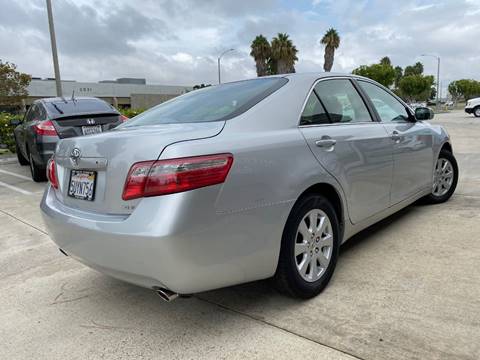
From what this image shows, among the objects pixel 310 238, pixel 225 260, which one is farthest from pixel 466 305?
pixel 225 260

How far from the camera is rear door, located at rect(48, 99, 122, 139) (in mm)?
7016

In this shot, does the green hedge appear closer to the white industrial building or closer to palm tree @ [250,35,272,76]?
the white industrial building

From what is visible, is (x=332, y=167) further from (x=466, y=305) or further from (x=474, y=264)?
(x=474, y=264)

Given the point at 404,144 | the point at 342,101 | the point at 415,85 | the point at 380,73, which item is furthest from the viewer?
the point at 415,85

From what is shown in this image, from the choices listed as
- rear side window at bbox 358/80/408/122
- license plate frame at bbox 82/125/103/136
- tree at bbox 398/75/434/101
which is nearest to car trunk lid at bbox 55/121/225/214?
rear side window at bbox 358/80/408/122

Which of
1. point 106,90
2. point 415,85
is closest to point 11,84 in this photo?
point 106,90

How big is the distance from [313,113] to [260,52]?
41646 mm

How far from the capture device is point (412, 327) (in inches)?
95.7

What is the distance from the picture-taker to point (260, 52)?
42781 millimetres

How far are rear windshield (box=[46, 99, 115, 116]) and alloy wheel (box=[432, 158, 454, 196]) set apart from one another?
5.30 meters

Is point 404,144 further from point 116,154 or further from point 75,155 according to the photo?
point 75,155

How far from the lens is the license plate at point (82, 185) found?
99.1 inches

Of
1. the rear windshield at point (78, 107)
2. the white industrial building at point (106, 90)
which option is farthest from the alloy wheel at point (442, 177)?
the white industrial building at point (106, 90)

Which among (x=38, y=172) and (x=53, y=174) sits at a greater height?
(x=53, y=174)
